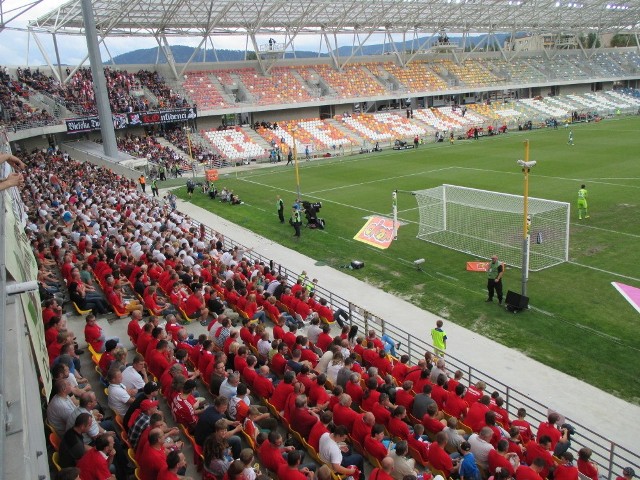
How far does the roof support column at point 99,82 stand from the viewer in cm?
3516

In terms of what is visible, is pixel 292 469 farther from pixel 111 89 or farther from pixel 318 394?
pixel 111 89

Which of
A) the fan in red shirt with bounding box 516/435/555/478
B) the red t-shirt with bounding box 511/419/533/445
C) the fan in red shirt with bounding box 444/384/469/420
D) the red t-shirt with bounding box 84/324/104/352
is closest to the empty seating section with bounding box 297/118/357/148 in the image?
the red t-shirt with bounding box 84/324/104/352

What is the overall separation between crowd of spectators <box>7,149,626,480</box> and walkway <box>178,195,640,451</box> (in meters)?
1.36

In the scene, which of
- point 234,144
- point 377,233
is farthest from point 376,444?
point 234,144

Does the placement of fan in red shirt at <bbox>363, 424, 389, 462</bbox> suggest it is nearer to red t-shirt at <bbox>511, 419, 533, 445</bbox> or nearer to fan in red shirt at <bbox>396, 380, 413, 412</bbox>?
fan in red shirt at <bbox>396, 380, 413, 412</bbox>

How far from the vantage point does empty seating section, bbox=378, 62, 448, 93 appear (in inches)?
2647

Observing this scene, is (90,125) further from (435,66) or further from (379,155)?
(435,66)

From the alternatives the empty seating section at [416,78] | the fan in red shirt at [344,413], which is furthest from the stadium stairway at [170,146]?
the fan in red shirt at [344,413]

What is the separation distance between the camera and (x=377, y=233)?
2212cm

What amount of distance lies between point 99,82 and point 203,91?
18.3 metres

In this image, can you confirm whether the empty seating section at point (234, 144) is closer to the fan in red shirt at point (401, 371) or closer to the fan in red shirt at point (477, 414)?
the fan in red shirt at point (401, 371)

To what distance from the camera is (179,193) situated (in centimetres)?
3362

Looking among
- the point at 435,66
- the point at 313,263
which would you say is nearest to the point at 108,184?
the point at 313,263

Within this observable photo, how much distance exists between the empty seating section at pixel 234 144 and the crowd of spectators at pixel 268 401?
3630cm
